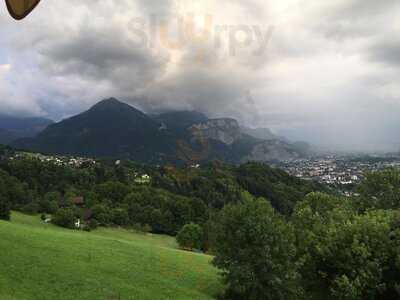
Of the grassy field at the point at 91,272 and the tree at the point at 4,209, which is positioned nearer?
the grassy field at the point at 91,272

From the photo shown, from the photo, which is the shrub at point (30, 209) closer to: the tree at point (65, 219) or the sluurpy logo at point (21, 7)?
the tree at point (65, 219)

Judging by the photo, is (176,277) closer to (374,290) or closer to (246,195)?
(246,195)

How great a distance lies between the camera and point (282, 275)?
38625 mm

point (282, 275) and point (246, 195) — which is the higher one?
point (246, 195)

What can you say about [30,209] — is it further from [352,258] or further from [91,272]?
[352,258]

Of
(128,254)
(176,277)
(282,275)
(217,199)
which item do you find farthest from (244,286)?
(217,199)

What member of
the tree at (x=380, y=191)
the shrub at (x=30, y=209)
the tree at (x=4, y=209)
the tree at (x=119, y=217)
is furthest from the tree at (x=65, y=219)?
the tree at (x=380, y=191)

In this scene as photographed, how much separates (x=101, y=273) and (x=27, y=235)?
14.0m

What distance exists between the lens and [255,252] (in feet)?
127

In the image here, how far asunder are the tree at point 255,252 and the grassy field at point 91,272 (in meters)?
3.67

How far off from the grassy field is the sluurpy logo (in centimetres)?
2680

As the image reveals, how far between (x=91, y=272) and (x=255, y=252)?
14595mm

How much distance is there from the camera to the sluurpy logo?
3855 mm

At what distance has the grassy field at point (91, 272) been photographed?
31.7m
